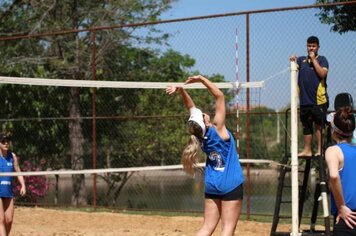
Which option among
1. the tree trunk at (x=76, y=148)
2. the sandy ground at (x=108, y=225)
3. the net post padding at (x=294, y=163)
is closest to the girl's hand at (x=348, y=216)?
the net post padding at (x=294, y=163)

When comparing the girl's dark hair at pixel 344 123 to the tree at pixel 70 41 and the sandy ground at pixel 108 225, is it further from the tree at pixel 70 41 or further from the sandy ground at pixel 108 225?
the tree at pixel 70 41

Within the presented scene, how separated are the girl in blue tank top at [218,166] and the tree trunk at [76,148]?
26.7 ft

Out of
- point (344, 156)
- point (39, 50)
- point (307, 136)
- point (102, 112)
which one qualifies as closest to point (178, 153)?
point (102, 112)

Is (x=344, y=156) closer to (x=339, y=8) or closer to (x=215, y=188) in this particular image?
(x=215, y=188)

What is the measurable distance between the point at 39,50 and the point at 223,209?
1190 centimetres

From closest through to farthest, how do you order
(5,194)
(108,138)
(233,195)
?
(233,195)
(5,194)
(108,138)

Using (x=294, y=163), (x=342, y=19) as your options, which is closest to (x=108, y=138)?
(x=342, y=19)

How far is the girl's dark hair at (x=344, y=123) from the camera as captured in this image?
16.9 feet

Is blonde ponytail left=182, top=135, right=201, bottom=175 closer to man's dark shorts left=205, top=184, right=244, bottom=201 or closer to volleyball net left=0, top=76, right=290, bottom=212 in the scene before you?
man's dark shorts left=205, top=184, right=244, bottom=201

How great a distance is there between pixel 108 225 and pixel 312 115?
4659mm

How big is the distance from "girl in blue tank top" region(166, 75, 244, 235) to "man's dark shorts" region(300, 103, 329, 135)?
2169 millimetres

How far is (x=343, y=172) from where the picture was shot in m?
5.13

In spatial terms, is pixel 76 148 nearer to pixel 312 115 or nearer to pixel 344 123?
pixel 312 115

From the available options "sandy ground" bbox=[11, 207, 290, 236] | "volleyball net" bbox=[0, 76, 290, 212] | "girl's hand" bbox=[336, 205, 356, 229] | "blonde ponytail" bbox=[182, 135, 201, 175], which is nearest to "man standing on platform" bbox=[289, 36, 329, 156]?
"blonde ponytail" bbox=[182, 135, 201, 175]
